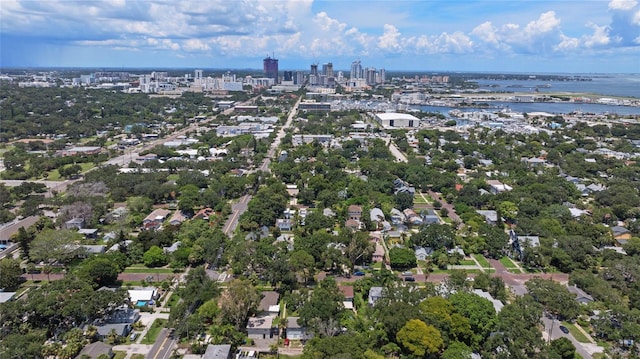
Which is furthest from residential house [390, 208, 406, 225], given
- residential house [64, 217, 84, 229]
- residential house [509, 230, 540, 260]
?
residential house [64, 217, 84, 229]

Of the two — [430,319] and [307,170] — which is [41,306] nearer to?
[430,319]

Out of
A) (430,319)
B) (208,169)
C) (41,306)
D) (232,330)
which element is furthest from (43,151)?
(430,319)

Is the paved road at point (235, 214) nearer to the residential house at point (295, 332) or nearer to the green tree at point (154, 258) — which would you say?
the green tree at point (154, 258)

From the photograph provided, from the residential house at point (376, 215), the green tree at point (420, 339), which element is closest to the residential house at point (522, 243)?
the residential house at point (376, 215)

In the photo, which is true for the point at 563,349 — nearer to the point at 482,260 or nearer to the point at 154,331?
the point at 482,260

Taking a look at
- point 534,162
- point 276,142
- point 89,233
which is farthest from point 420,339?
point 276,142
